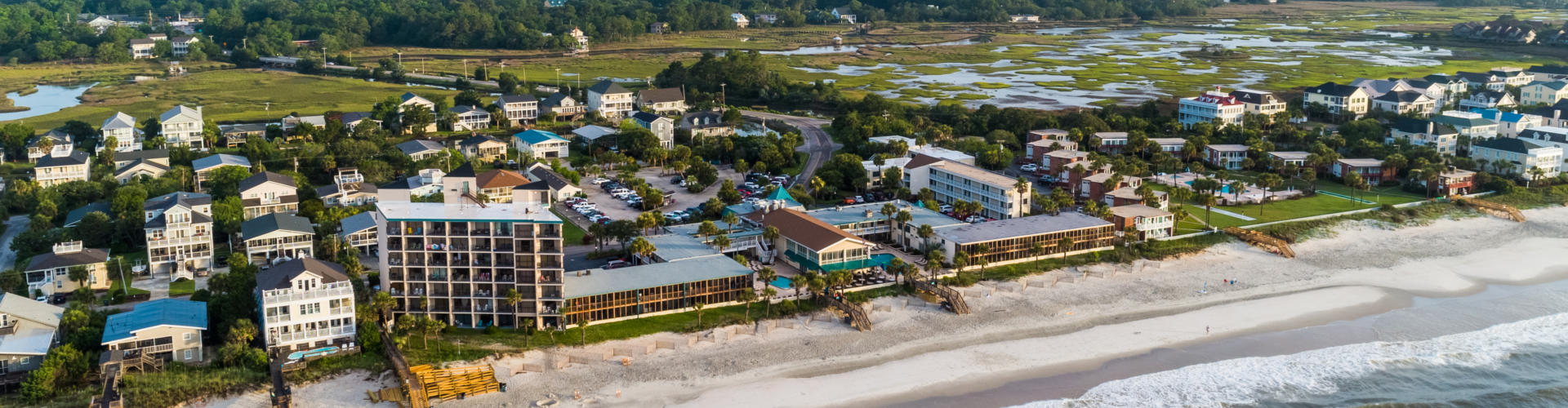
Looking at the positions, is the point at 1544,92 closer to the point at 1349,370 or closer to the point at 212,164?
the point at 1349,370

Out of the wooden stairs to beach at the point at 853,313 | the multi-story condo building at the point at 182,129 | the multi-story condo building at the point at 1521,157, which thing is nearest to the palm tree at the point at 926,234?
the wooden stairs to beach at the point at 853,313

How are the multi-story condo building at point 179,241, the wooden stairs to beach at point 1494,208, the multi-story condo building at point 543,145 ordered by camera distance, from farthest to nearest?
the multi-story condo building at point 543,145 < the wooden stairs to beach at point 1494,208 < the multi-story condo building at point 179,241

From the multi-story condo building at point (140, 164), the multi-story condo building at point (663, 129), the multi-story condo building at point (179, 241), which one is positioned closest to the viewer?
the multi-story condo building at point (179, 241)

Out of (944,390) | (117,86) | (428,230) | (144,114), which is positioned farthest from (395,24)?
(944,390)

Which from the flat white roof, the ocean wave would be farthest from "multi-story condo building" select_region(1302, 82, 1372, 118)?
the flat white roof

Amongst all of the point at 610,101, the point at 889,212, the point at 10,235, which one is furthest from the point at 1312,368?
the point at 610,101

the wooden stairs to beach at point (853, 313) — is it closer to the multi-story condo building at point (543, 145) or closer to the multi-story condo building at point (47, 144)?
the multi-story condo building at point (543, 145)

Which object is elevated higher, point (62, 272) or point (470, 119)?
point (470, 119)

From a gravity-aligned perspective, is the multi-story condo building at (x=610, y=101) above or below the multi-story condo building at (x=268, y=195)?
above
